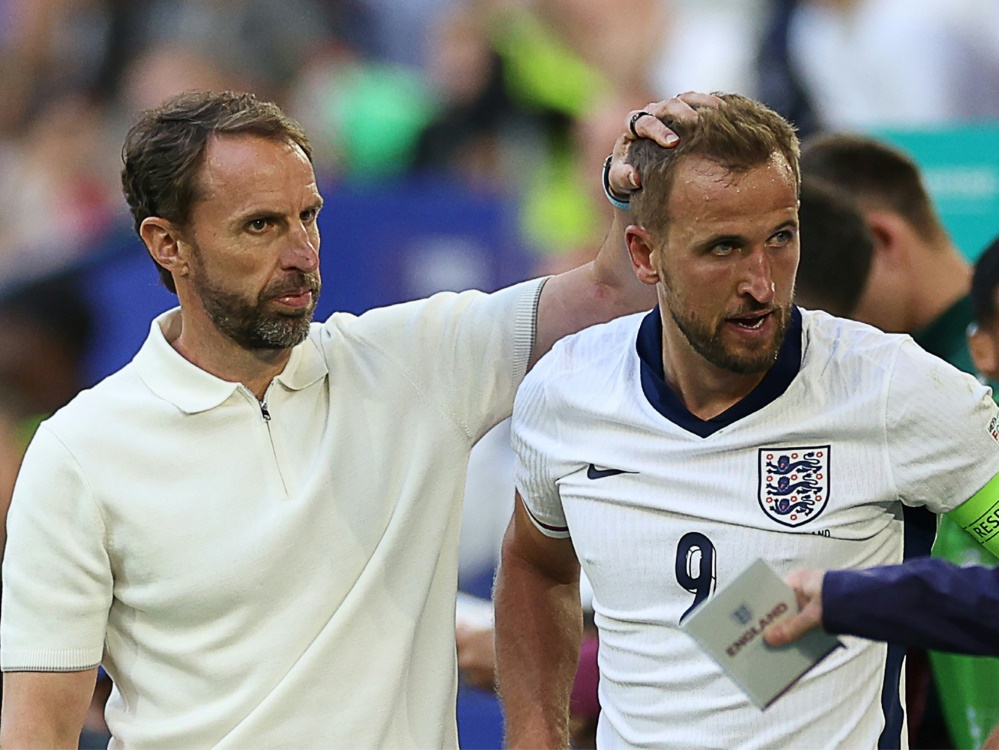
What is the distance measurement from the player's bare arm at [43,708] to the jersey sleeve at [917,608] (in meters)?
1.31

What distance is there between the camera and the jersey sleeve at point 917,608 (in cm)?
191

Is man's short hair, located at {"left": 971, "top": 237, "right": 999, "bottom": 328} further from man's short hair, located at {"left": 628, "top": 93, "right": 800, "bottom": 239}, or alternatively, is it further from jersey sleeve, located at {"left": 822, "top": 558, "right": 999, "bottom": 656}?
jersey sleeve, located at {"left": 822, "top": 558, "right": 999, "bottom": 656}

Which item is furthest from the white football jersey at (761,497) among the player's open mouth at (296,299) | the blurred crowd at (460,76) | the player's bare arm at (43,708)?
the blurred crowd at (460,76)

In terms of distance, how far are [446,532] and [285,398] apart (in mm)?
366

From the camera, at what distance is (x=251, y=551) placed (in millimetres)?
2600

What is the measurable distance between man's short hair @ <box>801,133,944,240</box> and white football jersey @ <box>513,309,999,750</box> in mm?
1534

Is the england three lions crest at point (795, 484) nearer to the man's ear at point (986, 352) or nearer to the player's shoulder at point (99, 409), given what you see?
the man's ear at point (986, 352)

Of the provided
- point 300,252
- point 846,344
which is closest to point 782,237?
point 846,344

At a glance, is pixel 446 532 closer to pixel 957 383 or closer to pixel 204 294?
pixel 204 294

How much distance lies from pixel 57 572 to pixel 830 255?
1.72 metres

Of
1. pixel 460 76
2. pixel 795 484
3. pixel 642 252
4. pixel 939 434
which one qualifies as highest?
pixel 642 252

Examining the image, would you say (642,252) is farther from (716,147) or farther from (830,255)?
(830,255)

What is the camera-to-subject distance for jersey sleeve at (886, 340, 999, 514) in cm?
222

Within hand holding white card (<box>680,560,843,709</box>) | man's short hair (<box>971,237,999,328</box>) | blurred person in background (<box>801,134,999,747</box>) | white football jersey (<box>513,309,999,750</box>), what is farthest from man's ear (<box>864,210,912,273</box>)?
hand holding white card (<box>680,560,843,709</box>)
